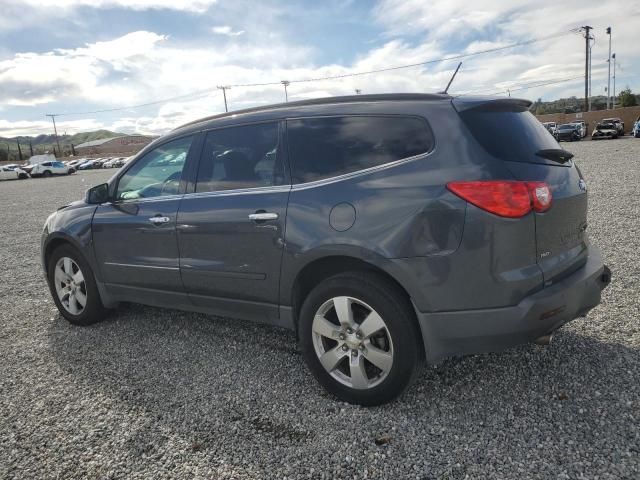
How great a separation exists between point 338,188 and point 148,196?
1898 millimetres

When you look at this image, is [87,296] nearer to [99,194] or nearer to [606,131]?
[99,194]

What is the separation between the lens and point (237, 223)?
11.1 ft

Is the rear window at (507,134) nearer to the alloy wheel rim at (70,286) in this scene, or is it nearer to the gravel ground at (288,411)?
the gravel ground at (288,411)

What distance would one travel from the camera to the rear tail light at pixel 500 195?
2.56m

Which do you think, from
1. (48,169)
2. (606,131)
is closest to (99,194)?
(606,131)

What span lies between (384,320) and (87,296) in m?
3.08

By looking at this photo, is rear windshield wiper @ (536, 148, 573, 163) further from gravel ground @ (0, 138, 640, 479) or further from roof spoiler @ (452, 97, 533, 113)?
gravel ground @ (0, 138, 640, 479)

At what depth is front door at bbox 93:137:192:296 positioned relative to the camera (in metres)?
3.89

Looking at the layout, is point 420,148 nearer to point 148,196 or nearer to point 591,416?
point 591,416

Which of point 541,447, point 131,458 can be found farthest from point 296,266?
point 541,447

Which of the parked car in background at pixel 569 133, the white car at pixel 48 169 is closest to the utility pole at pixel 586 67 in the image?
the parked car in background at pixel 569 133

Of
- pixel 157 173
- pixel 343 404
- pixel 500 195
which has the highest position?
pixel 157 173

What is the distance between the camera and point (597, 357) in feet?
11.1

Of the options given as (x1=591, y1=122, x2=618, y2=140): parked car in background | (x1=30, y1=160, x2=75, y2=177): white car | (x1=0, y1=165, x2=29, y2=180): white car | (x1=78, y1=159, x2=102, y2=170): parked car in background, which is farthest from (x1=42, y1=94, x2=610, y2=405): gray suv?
(x1=78, y1=159, x2=102, y2=170): parked car in background
